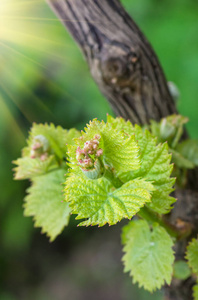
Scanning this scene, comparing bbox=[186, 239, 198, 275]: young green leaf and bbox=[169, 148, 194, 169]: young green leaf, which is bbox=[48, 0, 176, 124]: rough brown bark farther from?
bbox=[186, 239, 198, 275]: young green leaf

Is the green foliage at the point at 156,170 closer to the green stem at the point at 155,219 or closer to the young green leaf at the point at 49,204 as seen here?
the green stem at the point at 155,219

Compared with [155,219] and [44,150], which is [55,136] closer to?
[44,150]

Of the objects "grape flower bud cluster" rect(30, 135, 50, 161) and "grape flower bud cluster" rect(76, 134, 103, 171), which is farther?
"grape flower bud cluster" rect(30, 135, 50, 161)

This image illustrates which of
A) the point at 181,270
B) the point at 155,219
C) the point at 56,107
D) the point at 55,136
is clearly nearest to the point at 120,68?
the point at 55,136

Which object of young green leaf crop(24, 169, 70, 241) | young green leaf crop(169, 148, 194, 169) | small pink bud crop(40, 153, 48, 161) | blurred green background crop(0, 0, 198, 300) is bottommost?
blurred green background crop(0, 0, 198, 300)

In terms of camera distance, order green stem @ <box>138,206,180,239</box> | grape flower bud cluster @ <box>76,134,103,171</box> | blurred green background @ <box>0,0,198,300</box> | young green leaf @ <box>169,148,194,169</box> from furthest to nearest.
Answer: blurred green background @ <box>0,0,198,300</box>
young green leaf @ <box>169,148,194,169</box>
green stem @ <box>138,206,180,239</box>
grape flower bud cluster @ <box>76,134,103,171</box>

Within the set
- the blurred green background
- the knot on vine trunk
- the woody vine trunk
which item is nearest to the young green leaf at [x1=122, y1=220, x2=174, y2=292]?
the woody vine trunk
